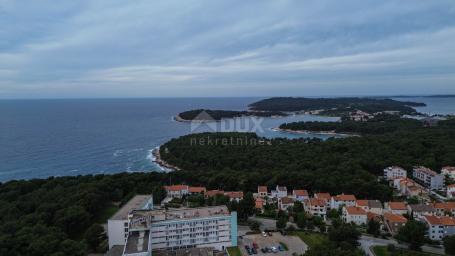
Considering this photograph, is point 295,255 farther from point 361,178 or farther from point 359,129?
point 359,129

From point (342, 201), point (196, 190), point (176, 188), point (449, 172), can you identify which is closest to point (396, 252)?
point (342, 201)

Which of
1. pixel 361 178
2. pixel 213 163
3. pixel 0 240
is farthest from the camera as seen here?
pixel 213 163

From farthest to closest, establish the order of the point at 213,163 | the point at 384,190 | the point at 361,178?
1. the point at 213,163
2. the point at 361,178
3. the point at 384,190

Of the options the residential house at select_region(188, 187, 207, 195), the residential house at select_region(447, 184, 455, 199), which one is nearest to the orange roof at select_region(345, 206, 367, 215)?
the residential house at select_region(447, 184, 455, 199)

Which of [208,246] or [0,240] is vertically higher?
Result: [0,240]

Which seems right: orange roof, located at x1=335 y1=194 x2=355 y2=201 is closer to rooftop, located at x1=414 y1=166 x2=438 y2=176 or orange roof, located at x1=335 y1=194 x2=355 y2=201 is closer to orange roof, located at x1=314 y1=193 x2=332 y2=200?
orange roof, located at x1=314 y1=193 x2=332 y2=200

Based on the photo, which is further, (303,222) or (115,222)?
(303,222)

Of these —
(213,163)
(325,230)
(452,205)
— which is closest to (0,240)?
(325,230)
